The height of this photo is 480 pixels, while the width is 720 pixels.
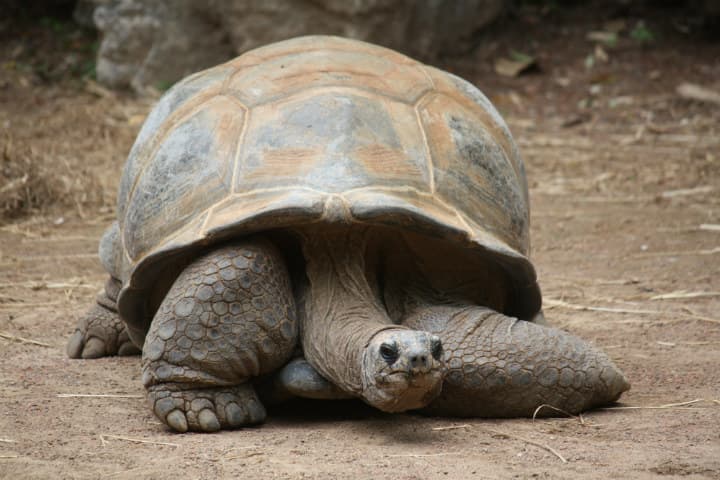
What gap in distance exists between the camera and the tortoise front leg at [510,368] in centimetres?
329

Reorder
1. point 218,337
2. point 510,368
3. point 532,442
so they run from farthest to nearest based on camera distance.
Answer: point 510,368 < point 218,337 < point 532,442

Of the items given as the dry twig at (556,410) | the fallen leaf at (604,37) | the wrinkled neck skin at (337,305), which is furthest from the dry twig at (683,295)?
the fallen leaf at (604,37)

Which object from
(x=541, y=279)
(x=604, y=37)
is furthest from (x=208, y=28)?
(x=541, y=279)

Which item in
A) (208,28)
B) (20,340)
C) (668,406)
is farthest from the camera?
(208,28)

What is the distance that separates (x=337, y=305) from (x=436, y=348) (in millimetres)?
484

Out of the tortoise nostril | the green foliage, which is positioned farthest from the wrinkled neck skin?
the green foliage

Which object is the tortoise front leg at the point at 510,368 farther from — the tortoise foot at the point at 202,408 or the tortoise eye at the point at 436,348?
the tortoise foot at the point at 202,408

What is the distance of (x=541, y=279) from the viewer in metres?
5.57

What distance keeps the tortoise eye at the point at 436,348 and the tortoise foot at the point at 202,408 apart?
26.8 inches

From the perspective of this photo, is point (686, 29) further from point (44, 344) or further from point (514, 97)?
point (44, 344)

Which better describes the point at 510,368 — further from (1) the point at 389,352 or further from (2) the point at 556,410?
(1) the point at 389,352

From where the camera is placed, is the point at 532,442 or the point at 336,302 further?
the point at 336,302

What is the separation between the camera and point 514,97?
9.97m

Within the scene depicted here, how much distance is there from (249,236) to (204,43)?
6.93m
